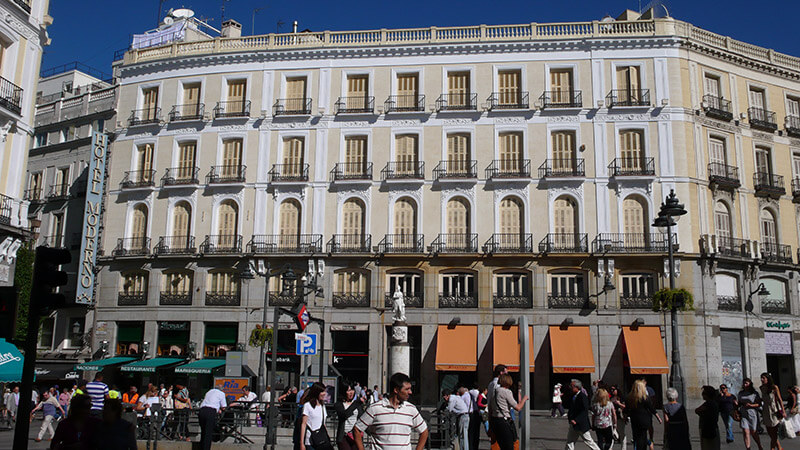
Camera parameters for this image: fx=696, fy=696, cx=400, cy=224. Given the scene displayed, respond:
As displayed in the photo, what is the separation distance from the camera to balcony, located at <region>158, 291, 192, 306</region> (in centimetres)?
3772

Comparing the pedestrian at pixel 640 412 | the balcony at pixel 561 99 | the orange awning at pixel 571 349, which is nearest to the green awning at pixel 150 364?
the orange awning at pixel 571 349

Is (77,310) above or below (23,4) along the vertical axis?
below

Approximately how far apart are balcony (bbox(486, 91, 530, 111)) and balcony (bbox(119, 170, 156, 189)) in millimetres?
19480

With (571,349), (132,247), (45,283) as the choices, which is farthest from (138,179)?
(45,283)

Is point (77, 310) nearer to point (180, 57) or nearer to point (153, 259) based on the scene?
point (153, 259)

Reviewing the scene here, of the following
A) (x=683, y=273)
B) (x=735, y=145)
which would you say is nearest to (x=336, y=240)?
(x=683, y=273)

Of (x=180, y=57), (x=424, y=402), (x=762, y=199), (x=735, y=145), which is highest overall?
(x=180, y=57)

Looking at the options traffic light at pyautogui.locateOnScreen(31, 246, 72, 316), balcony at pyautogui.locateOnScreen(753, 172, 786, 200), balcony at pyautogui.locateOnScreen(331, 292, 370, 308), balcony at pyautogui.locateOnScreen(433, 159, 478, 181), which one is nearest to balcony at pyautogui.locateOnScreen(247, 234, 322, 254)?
balcony at pyautogui.locateOnScreen(331, 292, 370, 308)

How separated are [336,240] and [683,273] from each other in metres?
17.6

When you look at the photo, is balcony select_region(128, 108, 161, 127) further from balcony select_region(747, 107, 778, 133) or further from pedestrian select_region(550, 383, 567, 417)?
balcony select_region(747, 107, 778, 133)

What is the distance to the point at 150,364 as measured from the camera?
35.6 meters

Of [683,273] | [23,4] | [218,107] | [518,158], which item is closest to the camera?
[23,4]

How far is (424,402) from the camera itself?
3428 cm

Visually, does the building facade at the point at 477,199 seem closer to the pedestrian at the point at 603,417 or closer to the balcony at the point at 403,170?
the balcony at the point at 403,170
